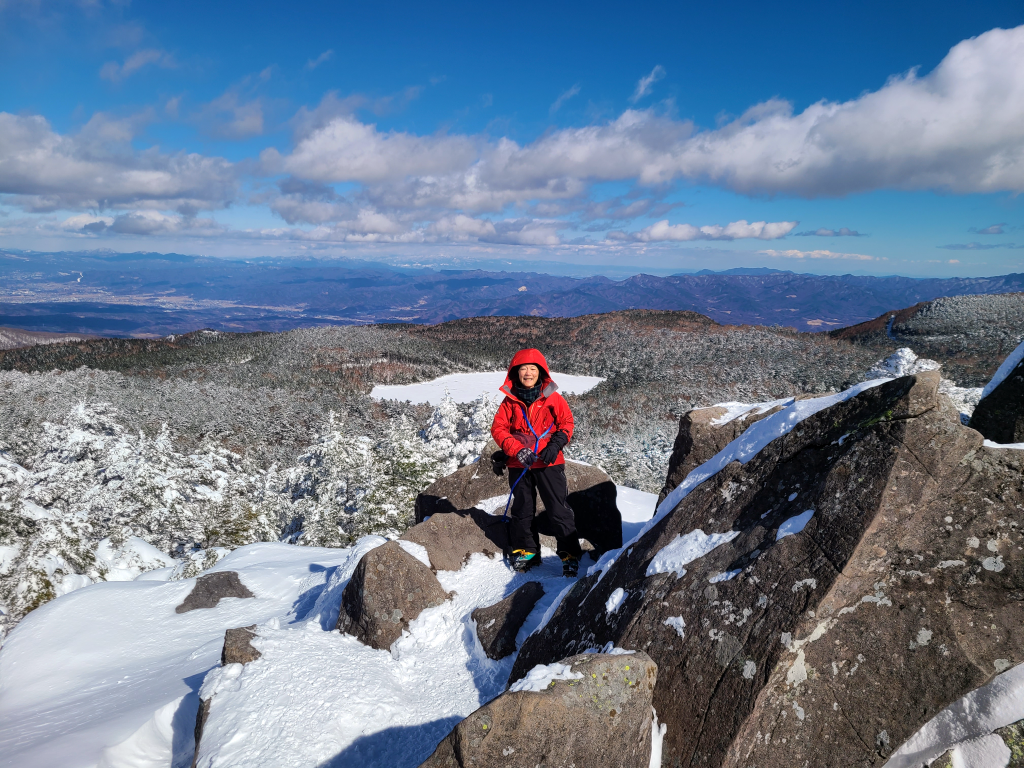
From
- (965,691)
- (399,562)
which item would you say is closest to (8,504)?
(399,562)

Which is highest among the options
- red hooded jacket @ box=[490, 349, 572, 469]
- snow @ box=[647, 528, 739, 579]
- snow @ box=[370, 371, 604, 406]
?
red hooded jacket @ box=[490, 349, 572, 469]

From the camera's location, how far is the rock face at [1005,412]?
5758 mm

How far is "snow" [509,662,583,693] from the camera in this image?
371 cm

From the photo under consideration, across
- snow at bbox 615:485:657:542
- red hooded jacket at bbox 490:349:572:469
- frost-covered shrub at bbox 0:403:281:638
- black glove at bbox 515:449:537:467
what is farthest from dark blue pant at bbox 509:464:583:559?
frost-covered shrub at bbox 0:403:281:638

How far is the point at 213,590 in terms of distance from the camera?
920 centimetres

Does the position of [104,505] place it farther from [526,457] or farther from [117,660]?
[526,457]

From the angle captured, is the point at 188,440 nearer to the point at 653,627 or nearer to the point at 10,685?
the point at 10,685

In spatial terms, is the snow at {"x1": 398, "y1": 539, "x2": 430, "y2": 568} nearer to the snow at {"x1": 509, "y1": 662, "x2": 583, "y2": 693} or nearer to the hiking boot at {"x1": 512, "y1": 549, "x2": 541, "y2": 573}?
the hiking boot at {"x1": 512, "y1": 549, "x2": 541, "y2": 573}

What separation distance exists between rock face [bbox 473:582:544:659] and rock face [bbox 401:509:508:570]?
1464mm

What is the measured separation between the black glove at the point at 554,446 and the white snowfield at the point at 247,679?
1.99 meters

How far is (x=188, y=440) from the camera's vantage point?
1914 inches

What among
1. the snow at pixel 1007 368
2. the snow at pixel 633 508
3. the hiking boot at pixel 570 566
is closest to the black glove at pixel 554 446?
the hiking boot at pixel 570 566

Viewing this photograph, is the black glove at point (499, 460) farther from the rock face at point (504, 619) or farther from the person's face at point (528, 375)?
the rock face at point (504, 619)

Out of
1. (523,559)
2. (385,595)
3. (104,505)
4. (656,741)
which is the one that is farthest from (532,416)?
(104,505)
